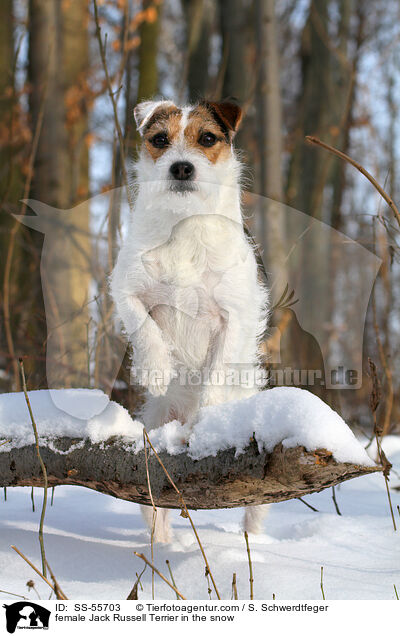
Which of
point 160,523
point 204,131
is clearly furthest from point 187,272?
point 160,523

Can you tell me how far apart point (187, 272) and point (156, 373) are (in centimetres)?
52

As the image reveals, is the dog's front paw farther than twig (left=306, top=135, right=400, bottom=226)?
Yes

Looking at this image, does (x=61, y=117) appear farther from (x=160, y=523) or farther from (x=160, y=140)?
(x=160, y=523)

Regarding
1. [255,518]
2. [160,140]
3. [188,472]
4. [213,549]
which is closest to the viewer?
[188,472]

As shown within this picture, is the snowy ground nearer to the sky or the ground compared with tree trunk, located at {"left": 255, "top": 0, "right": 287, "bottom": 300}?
nearer to the ground

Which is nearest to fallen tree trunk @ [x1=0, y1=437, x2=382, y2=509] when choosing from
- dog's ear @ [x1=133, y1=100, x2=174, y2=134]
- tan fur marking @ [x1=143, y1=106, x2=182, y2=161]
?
tan fur marking @ [x1=143, y1=106, x2=182, y2=161]

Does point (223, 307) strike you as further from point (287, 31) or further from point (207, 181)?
point (287, 31)

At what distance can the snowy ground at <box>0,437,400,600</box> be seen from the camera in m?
2.19

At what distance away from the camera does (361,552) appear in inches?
104

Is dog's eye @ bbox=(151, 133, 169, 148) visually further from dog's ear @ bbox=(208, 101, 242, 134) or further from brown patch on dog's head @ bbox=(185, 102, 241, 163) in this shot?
dog's ear @ bbox=(208, 101, 242, 134)
